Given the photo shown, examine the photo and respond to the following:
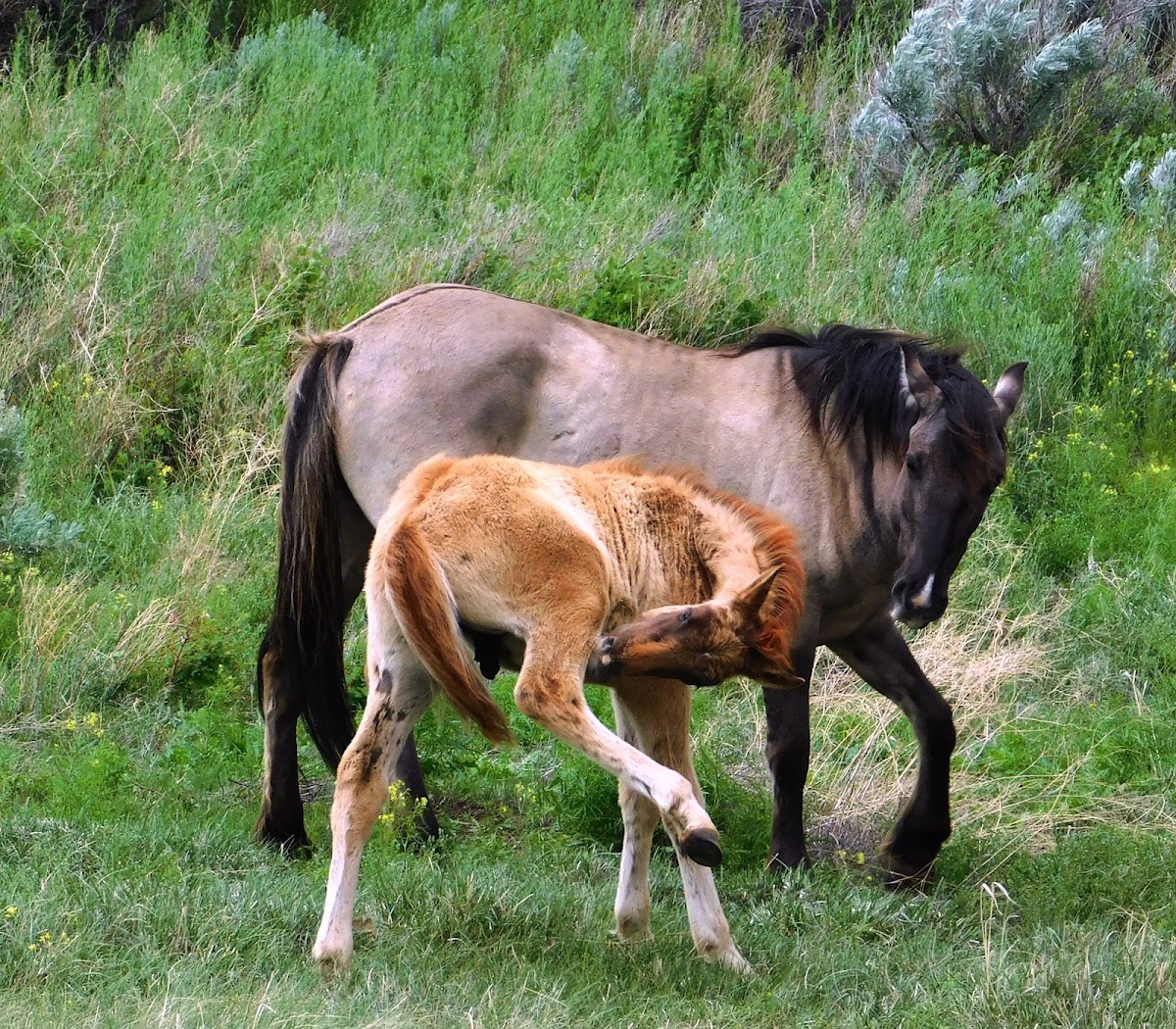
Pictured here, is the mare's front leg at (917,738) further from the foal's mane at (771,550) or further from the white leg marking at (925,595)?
the foal's mane at (771,550)

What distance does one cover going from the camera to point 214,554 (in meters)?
7.95

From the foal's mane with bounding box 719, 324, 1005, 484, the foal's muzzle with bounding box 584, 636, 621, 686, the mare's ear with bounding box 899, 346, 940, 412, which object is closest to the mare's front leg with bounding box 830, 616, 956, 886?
the foal's mane with bounding box 719, 324, 1005, 484

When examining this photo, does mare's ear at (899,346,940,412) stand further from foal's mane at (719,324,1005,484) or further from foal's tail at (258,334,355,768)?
foal's tail at (258,334,355,768)

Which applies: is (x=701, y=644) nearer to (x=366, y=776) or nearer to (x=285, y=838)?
(x=366, y=776)

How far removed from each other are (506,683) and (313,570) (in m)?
1.43

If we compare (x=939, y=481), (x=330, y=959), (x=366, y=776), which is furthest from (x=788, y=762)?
(x=330, y=959)

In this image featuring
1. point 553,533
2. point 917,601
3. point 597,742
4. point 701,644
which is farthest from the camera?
point 917,601

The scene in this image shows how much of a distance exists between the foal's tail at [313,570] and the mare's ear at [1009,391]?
2.72 metres

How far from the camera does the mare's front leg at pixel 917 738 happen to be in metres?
6.30

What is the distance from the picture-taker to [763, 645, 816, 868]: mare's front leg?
6.14 meters

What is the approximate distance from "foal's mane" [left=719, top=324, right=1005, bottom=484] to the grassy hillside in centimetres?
158

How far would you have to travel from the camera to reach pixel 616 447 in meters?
6.45

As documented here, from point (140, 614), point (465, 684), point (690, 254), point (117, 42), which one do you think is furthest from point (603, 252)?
point (465, 684)

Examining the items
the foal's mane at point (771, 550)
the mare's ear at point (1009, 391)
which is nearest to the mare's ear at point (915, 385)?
the mare's ear at point (1009, 391)
